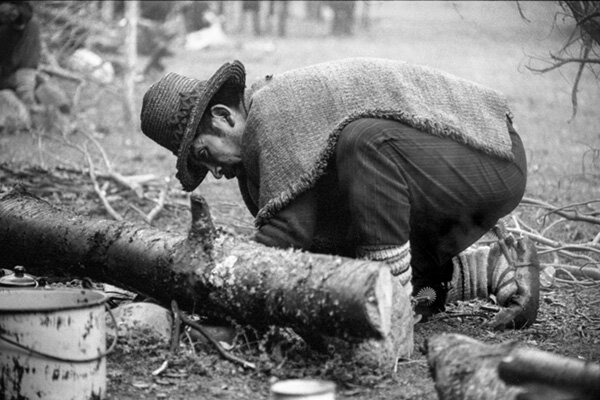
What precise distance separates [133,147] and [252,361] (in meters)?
6.37

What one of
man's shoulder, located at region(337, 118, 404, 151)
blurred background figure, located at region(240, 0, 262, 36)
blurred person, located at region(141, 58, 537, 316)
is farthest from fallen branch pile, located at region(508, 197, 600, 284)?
blurred background figure, located at region(240, 0, 262, 36)

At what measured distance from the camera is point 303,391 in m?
2.45

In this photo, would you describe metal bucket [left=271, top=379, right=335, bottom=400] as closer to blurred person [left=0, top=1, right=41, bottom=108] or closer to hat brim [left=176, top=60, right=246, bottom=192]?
hat brim [left=176, top=60, right=246, bottom=192]

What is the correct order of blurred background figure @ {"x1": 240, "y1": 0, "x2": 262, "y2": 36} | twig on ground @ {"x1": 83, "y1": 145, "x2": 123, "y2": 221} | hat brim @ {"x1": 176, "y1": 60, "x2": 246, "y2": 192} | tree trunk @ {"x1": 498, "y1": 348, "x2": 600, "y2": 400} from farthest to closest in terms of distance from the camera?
blurred background figure @ {"x1": 240, "y1": 0, "x2": 262, "y2": 36}, twig on ground @ {"x1": 83, "y1": 145, "x2": 123, "y2": 221}, hat brim @ {"x1": 176, "y1": 60, "x2": 246, "y2": 192}, tree trunk @ {"x1": 498, "y1": 348, "x2": 600, "y2": 400}

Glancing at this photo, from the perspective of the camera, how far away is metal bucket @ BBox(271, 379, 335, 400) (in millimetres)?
2445

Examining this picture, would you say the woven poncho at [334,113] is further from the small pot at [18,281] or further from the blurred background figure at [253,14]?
the blurred background figure at [253,14]

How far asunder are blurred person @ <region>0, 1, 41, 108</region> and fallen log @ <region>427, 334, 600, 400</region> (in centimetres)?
862

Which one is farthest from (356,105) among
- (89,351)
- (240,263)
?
(89,351)

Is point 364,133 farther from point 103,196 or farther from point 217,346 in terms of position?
point 103,196

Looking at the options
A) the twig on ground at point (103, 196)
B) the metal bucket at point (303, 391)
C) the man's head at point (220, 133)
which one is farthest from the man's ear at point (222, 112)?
the twig on ground at point (103, 196)

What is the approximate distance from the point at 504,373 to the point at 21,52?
9248mm

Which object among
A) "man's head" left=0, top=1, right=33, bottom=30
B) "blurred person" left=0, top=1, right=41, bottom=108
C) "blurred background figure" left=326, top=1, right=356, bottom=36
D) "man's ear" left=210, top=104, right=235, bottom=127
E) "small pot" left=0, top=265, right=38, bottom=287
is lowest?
"blurred background figure" left=326, top=1, right=356, bottom=36

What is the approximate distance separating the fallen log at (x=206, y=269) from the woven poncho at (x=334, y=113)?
0.93ft

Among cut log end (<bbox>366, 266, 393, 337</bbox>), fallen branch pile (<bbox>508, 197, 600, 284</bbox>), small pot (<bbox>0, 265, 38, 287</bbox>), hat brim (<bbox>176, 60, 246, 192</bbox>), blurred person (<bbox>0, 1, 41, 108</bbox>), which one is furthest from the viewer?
blurred person (<bbox>0, 1, 41, 108</bbox>)
